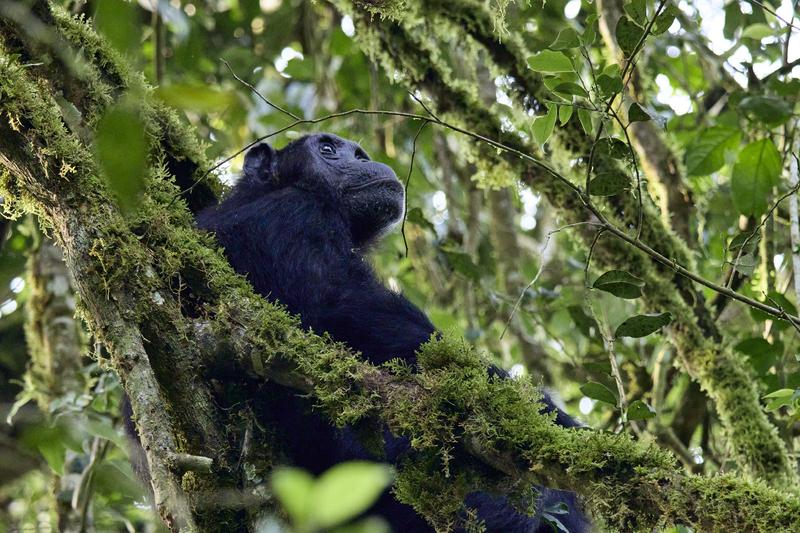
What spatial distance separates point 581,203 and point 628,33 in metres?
2.21

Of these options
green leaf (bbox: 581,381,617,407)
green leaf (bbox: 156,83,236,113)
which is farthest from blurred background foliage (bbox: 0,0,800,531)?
green leaf (bbox: 156,83,236,113)

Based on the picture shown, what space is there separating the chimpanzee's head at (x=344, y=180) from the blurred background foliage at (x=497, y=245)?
10.6 inches

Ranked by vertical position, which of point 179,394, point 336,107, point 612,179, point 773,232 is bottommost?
point 179,394

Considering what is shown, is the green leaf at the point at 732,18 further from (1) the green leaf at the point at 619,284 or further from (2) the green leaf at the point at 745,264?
(1) the green leaf at the point at 619,284

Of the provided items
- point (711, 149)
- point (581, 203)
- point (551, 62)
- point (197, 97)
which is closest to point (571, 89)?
point (551, 62)

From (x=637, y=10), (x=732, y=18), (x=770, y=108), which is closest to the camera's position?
(x=637, y=10)

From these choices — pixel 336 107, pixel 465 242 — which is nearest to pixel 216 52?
pixel 336 107

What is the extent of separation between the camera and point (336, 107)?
877 cm

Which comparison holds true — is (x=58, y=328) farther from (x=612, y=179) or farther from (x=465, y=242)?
(x=612, y=179)

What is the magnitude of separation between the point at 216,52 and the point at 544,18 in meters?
3.35

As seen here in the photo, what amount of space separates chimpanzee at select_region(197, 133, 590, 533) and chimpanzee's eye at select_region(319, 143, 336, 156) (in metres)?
0.42

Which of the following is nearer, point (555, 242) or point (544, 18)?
point (544, 18)

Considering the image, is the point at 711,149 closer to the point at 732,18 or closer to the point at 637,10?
the point at 732,18

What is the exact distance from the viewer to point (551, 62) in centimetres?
378
